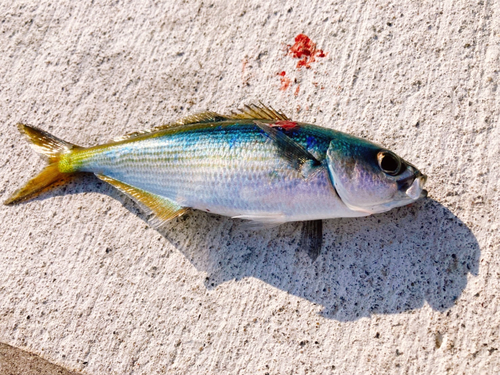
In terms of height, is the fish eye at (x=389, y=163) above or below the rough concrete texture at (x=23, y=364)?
above

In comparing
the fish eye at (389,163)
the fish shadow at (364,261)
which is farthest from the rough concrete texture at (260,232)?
the fish eye at (389,163)

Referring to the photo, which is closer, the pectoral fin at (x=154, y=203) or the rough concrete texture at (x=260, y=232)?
the rough concrete texture at (x=260, y=232)

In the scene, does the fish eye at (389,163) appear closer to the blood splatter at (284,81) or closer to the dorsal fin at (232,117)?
the dorsal fin at (232,117)

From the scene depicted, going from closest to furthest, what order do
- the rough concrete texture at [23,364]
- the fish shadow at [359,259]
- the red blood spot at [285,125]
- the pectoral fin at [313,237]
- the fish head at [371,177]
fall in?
1. the fish head at [371,177]
2. the red blood spot at [285,125]
3. the fish shadow at [359,259]
4. the pectoral fin at [313,237]
5. the rough concrete texture at [23,364]

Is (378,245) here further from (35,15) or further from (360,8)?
(35,15)

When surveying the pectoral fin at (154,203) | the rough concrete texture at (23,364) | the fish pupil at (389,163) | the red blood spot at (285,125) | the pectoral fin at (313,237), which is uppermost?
the red blood spot at (285,125)

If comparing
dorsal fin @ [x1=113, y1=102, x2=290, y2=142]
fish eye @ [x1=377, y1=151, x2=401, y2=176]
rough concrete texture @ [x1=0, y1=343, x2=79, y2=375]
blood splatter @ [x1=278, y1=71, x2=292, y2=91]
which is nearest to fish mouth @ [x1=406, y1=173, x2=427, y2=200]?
fish eye @ [x1=377, y1=151, x2=401, y2=176]

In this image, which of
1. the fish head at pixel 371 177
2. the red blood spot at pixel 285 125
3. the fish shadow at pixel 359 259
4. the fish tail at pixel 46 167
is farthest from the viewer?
the fish tail at pixel 46 167

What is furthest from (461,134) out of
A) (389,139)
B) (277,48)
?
(277,48)

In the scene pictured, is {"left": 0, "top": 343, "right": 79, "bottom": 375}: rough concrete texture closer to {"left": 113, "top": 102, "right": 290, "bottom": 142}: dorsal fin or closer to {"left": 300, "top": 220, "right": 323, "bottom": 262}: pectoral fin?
→ {"left": 113, "top": 102, "right": 290, "bottom": 142}: dorsal fin
